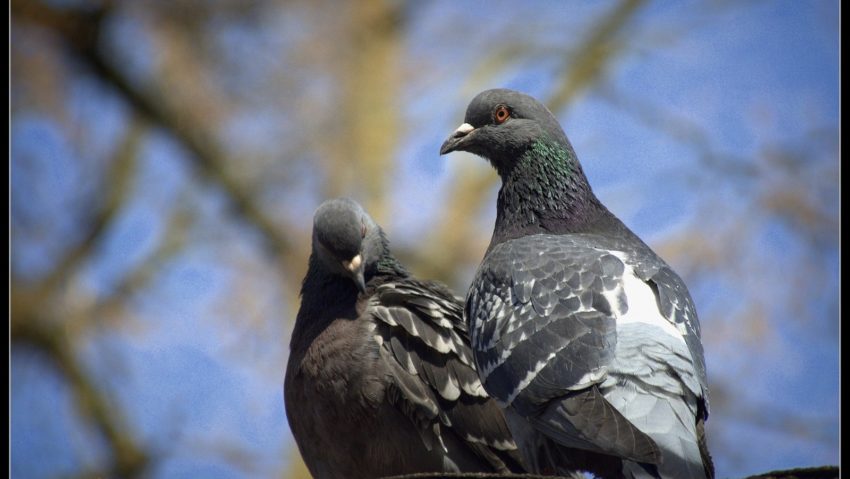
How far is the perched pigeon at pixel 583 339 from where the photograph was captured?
12.8 ft

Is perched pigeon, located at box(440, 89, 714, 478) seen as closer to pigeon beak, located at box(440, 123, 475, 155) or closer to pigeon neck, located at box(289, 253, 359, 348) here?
pigeon beak, located at box(440, 123, 475, 155)

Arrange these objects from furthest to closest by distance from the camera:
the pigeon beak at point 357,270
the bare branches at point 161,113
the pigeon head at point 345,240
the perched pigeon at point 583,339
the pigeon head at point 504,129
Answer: the bare branches at point 161,113 < the pigeon head at point 504,129 < the pigeon head at point 345,240 < the pigeon beak at point 357,270 < the perched pigeon at point 583,339

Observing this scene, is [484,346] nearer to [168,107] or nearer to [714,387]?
[714,387]

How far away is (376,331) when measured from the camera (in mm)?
5164

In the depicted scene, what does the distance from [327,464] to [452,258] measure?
7688mm

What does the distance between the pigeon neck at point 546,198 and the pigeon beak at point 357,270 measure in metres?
0.70

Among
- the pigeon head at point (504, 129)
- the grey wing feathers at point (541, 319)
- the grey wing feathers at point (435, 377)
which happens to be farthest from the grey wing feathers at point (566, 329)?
the pigeon head at point (504, 129)

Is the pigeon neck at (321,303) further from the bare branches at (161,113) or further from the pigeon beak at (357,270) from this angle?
the bare branches at (161,113)

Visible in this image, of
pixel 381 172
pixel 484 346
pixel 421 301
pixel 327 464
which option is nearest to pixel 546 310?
pixel 484 346

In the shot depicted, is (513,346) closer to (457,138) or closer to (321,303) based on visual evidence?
(321,303)

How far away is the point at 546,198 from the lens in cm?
533

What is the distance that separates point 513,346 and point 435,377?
29.1 inches

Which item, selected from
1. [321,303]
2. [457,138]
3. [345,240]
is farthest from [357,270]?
[457,138]

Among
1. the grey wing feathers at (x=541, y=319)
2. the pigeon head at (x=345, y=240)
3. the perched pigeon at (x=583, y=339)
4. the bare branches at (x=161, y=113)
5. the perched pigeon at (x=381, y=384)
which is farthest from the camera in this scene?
the bare branches at (x=161, y=113)
